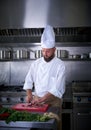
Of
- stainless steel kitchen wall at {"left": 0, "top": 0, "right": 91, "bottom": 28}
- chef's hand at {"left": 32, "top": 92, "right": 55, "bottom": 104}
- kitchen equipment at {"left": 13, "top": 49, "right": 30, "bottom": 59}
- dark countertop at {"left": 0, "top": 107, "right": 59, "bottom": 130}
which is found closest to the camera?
dark countertop at {"left": 0, "top": 107, "right": 59, "bottom": 130}

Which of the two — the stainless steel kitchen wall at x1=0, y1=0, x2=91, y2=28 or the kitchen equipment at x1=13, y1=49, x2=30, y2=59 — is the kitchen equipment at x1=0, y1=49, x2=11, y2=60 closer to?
the kitchen equipment at x1=13, y1=49, x2=30, y2=59

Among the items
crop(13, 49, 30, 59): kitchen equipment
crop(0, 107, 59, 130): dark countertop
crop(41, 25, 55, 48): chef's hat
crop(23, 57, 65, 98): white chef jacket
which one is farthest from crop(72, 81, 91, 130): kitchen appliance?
crop(0, 107, 59, 130): dark countertop

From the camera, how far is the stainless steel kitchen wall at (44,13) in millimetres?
4918

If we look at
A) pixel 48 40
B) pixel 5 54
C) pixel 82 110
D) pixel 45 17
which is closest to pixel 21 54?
pixel 5 54

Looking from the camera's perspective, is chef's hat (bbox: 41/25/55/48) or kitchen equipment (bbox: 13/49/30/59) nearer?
chef's hat (bbox: 41/25/55/48)

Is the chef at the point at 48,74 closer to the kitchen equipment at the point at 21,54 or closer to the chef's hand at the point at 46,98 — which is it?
the chef's hand at the point at 46,98

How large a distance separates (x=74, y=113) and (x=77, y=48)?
1.41 m

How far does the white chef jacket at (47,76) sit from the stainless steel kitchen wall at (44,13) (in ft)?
5.37

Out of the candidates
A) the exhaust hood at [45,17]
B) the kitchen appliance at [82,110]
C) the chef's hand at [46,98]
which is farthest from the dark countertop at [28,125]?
the exhaust hood at [45,17]

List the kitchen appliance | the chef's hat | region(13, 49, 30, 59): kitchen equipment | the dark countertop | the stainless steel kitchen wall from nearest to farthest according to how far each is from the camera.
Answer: the dark countertop
the chef's hat
the kitchen appliance
the stainless steel kitchen wall
region(13, 49, 30, 59): kitchen equipment

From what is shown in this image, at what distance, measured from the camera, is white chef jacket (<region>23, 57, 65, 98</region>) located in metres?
3.26

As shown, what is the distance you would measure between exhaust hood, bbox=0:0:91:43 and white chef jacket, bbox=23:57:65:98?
1.62 metres

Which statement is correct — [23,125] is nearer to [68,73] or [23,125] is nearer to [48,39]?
[48,39]

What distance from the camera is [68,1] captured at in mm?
4969
